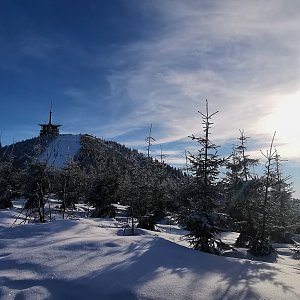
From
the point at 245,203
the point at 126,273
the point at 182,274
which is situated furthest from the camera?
the point at 245,203

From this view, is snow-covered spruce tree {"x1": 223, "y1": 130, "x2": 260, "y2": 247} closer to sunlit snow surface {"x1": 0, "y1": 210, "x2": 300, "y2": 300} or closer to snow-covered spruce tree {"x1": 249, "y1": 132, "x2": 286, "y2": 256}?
snow-covered spruce tree {"x1": 249, "y1": 132, "x2": 286, "y2": 256}

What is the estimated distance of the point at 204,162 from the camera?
1589cm

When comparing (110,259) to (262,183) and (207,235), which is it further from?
(262,183)

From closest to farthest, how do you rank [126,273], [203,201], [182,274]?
1. [126,273]
2. [182,274]
3. [203,201]

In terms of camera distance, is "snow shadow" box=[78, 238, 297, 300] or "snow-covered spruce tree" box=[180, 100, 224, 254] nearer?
"snow shadow" box=[78, 238, 297, 300]

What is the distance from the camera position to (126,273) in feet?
24.1

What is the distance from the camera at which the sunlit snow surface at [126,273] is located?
652 centimetres

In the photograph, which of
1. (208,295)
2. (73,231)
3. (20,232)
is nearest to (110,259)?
(208,295)

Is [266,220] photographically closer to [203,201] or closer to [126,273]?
[203,201]

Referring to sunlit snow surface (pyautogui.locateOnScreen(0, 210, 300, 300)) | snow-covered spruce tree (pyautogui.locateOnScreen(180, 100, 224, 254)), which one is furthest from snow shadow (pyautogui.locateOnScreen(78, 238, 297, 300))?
→ snow-covered spruce tree (pyautogui.locateOnScreen(180, 100, 224, 254))

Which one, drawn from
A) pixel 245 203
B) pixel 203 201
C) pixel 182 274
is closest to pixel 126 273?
pixel 182 274

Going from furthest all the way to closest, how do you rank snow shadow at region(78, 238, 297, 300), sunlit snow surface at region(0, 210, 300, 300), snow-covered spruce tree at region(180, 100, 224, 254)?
snow-covered spruce tree at region(180, 100, 224, 254) < snow shadow at region(78, 238, 297, 300) < sunlit snow surface at region(0, 210, 300, 300)

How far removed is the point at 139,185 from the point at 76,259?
21.5 meters

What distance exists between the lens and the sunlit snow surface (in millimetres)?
6516
